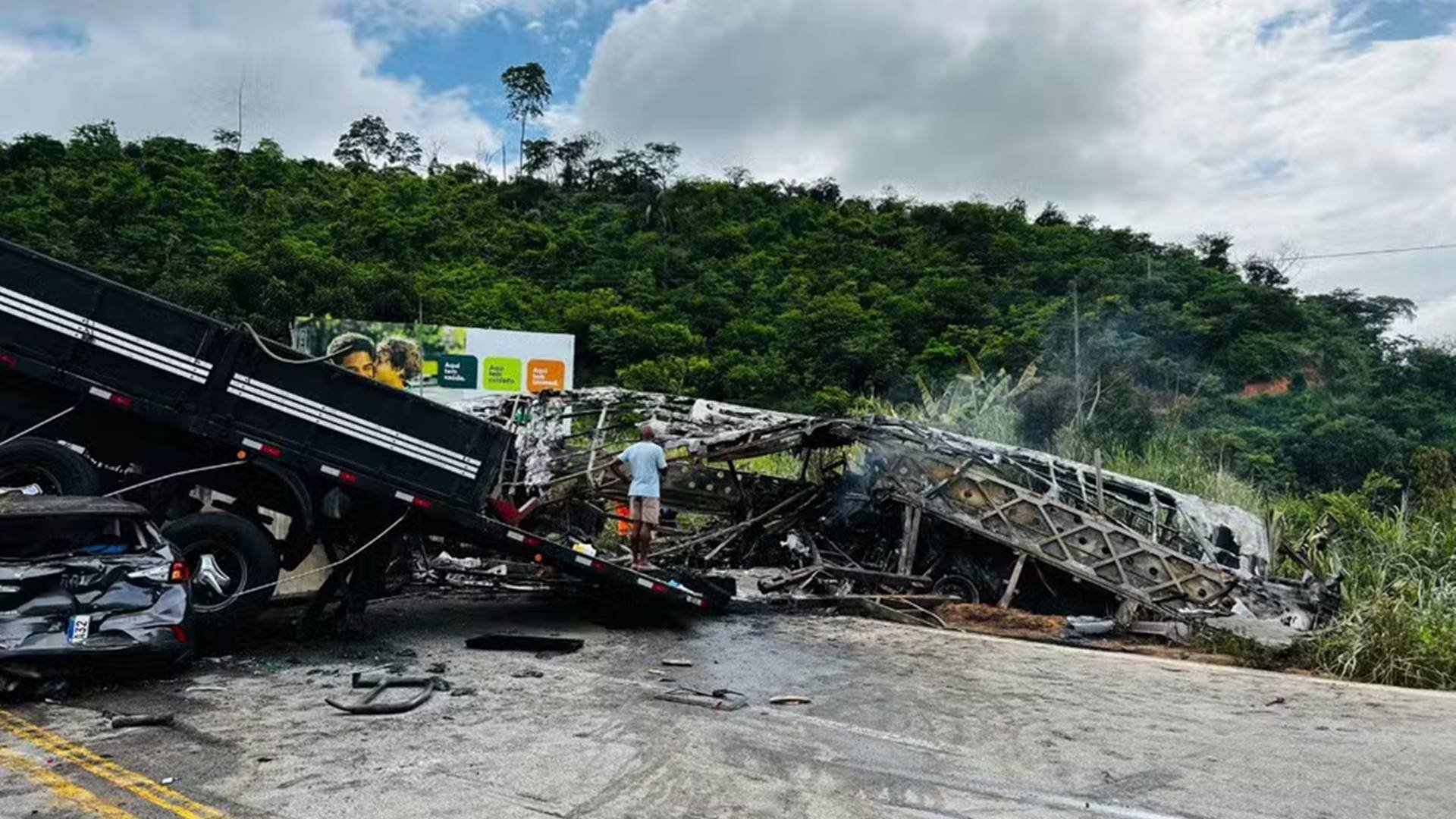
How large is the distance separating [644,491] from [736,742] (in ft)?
20.3

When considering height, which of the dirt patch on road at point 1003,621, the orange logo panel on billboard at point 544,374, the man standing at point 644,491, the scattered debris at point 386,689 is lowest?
the dirt patch on road at point 1003,621

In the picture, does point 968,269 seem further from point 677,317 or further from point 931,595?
point 931,595

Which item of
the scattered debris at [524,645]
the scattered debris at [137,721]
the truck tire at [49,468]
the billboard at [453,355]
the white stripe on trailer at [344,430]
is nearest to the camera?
the scattered debris at [137,721]

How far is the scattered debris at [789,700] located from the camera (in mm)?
7547

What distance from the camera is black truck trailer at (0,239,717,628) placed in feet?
27.6

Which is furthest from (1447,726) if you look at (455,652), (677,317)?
(677,317)

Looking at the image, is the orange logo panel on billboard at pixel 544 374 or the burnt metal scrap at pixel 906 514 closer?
the burnt metal scrap at pixel 906 514

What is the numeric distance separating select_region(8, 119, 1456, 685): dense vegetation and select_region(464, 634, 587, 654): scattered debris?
44.3ft

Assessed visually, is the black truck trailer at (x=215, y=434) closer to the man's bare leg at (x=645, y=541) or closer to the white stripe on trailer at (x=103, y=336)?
the white stripe on trailer at (x=103, y=336)

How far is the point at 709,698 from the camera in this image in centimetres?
748

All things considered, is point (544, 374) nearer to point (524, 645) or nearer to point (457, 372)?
point (457, 372)

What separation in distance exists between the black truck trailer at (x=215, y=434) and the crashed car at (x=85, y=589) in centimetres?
114

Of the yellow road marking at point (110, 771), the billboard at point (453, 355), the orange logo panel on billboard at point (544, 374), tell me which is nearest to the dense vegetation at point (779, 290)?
the billboard at point (453, 355)

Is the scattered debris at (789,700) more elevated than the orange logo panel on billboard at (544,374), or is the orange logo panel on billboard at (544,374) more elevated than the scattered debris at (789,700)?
the orange logo panel on billboard at (544,374)
